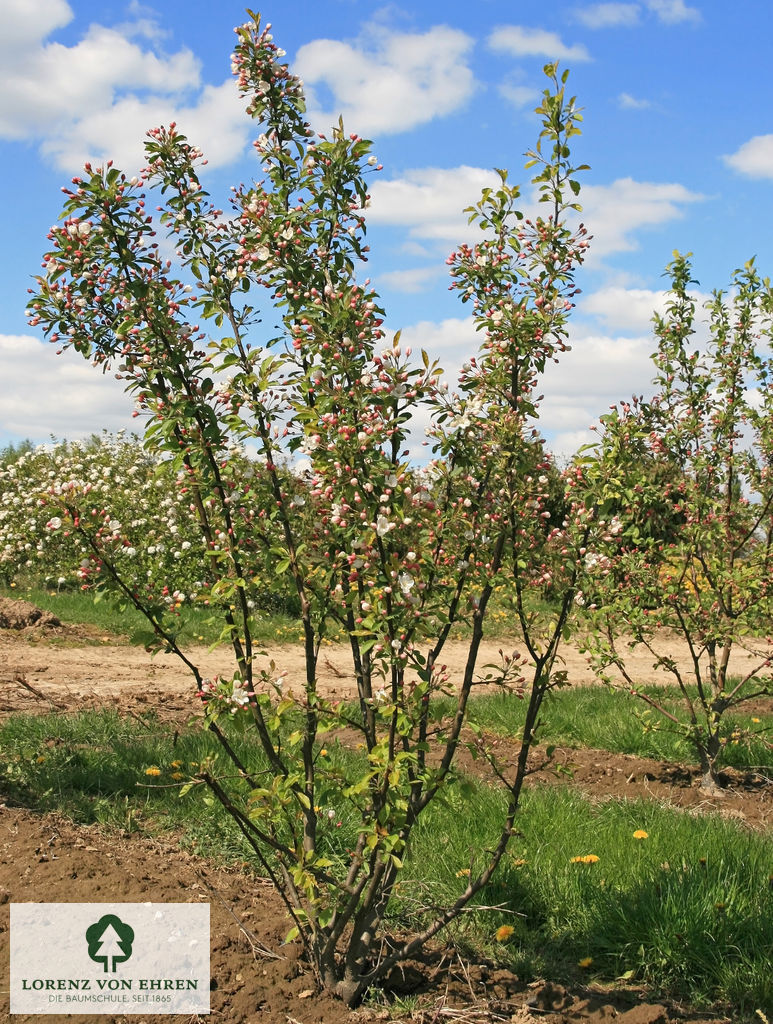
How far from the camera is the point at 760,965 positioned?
10.3 ft

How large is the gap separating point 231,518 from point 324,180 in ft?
3.98

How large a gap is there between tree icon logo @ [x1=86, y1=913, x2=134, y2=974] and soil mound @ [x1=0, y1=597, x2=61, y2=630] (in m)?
6.97

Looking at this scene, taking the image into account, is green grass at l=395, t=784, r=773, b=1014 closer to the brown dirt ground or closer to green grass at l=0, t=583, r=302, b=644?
the brown dirt ground

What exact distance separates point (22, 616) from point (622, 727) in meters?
6.51

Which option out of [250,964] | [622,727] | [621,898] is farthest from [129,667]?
[621,898]

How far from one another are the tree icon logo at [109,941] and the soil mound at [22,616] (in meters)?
6.97

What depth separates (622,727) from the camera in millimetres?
6680

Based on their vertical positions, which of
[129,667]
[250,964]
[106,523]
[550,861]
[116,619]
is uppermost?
[106,523]

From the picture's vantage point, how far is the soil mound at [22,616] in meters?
9.61

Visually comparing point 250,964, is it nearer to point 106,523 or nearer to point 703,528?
point 106,523

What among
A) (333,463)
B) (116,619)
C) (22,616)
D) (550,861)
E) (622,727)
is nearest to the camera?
(333,463)

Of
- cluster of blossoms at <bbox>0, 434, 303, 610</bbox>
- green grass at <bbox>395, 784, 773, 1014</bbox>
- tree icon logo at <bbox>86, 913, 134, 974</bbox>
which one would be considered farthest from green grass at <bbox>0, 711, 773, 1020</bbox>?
cluster of blossoms at <bbox>0, 434, 303, 610</bbox>

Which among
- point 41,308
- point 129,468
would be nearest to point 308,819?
point 41,308

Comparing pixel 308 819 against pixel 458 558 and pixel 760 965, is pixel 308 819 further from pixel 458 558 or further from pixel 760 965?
pixel 760 965
